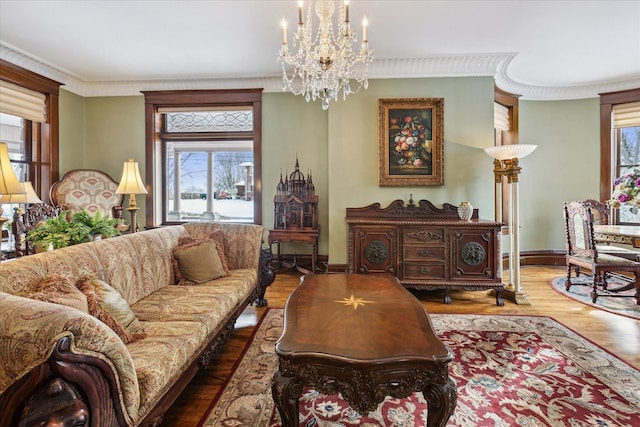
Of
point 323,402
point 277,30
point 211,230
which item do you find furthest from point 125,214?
point 323,402

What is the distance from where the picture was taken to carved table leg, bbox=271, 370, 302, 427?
1361 mm

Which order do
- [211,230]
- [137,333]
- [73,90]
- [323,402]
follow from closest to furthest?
1. [137,333]
2. [323,402]
3. [211,230]
4. [73,90]

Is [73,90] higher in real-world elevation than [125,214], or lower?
higher

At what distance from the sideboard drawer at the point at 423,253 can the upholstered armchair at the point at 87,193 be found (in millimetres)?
3828

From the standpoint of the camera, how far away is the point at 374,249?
3.65 metres

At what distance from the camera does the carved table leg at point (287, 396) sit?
136cm

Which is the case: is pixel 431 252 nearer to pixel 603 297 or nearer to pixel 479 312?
pixel 479 312

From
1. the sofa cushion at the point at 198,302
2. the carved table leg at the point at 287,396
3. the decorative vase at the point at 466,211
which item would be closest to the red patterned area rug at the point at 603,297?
the decorative vase at the point at 466,211

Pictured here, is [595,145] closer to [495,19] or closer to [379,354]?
[495,19]

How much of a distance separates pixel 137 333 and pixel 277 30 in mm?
3078

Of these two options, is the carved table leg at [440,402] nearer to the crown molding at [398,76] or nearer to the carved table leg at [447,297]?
the carved table leg at [447,297]

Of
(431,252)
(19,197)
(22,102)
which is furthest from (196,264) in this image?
(22,102)

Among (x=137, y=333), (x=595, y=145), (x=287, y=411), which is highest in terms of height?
(x=595, y=145)

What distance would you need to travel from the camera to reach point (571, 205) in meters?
3.94
